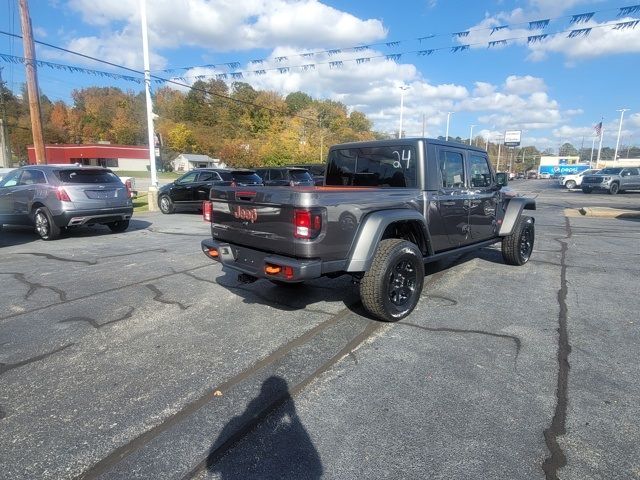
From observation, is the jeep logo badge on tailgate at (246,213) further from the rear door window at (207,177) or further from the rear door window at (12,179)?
the rear door window at (207,177)

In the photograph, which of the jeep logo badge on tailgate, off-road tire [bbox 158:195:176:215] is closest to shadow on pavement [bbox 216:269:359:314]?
the jeep logo badge on tailgate

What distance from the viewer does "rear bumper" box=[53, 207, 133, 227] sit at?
853 centimetres

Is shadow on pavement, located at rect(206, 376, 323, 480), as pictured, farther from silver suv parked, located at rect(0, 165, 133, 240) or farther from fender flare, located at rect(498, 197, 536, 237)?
silver suv parked, located at rect(0, 165, 133, 240)

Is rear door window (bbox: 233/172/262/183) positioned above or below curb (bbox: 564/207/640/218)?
above

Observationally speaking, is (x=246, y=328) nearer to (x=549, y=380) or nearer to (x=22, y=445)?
(x=22, y=445)

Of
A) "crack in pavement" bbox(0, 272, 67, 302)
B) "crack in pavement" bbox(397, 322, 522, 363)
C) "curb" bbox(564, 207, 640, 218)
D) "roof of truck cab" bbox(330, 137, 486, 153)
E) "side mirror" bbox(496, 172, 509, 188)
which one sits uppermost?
"roof of truck cab" bbox(330, 137, 486, 153)

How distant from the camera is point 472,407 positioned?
8.86 feet

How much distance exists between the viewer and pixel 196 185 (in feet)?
45.2

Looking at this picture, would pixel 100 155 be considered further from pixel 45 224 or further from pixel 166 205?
pixel 45 224

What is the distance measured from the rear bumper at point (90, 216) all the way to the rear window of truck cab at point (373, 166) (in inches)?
236

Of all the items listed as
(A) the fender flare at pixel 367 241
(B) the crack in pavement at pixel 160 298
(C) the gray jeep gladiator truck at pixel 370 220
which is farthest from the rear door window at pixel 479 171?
(B) the crack in pavement at pixel 160 298

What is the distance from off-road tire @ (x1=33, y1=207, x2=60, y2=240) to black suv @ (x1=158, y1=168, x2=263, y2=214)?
514 centimetres

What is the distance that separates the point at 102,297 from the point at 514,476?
474cm

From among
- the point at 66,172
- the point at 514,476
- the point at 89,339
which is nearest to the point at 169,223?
the point at 66,172
